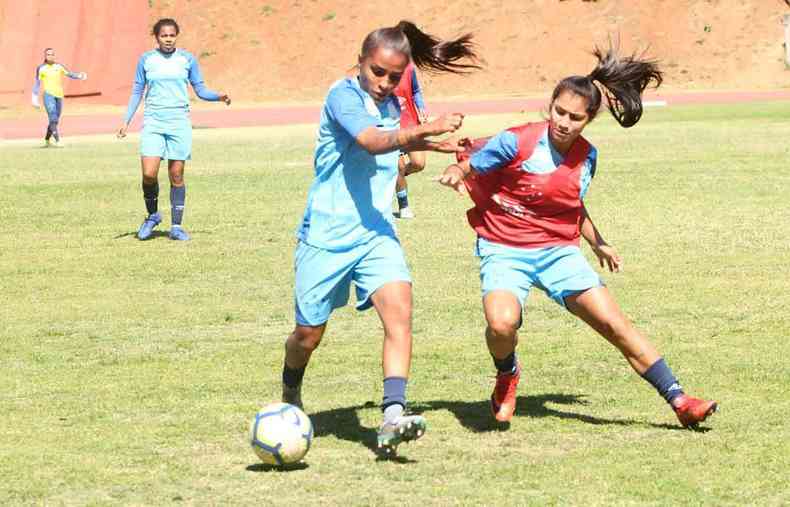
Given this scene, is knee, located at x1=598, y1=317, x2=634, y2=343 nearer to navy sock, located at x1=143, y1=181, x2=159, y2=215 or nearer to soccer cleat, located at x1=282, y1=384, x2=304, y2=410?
soccer cleat, located at x1=282, y1=384, x2=304, y2=410

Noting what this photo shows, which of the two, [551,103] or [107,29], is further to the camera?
[107,29]

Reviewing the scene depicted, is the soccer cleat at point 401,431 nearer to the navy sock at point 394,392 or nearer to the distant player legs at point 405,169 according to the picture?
the navy sock at point 394,392

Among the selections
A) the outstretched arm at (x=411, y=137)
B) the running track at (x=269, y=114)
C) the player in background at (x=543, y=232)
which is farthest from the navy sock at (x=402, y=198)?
the running track at (x=269, y=114)

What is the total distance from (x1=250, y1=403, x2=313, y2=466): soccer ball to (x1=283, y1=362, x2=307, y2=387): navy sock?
73 centimetres

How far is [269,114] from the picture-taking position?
141ft

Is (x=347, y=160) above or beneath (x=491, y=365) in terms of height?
above

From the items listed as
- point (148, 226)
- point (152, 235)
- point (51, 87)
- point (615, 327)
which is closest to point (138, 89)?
point (148, 226)

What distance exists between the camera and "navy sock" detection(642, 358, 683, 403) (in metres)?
6.64

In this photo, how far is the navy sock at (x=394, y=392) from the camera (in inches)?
241

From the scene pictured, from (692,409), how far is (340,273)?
1.68 meters

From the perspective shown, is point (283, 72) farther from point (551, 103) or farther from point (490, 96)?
point (551, 103)

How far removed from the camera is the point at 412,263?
12.4 meters

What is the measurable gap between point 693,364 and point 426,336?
1.80 meters

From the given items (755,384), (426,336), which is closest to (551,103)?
(755,384)
